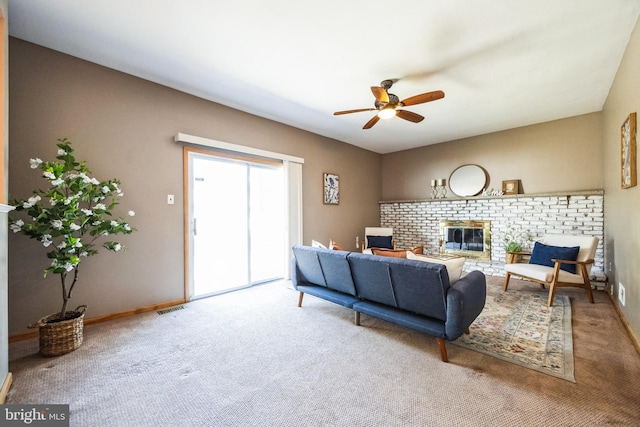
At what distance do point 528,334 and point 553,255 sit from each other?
1.78 meters

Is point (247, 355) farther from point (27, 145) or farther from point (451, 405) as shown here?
point (27, 145)

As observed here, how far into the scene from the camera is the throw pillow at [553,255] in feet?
11.3

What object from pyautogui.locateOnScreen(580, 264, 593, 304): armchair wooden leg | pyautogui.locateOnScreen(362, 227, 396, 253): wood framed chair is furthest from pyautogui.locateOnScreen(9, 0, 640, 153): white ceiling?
pyautogui.locateOnScreen(362, 227, 396, 253): wood framed chair

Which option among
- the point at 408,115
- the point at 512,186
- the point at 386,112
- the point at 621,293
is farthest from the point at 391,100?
the point at 512,186

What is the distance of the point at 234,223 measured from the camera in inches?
158

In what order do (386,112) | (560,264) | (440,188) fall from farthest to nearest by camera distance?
1. (440,188)
2. (560,264)
3. (386,112)

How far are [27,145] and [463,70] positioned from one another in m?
4.37

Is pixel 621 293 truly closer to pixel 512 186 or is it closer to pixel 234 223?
pixel 512 186

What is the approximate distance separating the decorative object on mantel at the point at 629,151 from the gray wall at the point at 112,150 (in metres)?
4.23

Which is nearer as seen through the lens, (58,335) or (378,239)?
(58,335)

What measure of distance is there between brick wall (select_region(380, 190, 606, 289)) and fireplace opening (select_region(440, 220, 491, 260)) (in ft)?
0.29

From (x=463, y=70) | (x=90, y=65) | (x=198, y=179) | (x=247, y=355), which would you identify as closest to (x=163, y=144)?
(x=198, y=179)

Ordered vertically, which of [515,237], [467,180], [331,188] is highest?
[467,180]

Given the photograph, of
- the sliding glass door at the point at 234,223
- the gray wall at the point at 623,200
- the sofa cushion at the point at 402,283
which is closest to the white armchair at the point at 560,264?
the gray wall at the point at 623,200
